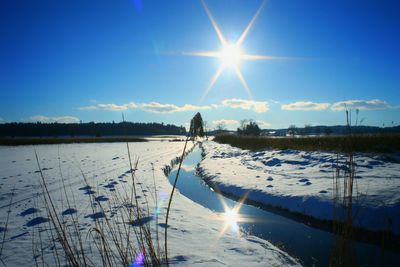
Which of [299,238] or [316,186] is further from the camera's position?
[316,186]

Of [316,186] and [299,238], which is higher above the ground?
[316,186]

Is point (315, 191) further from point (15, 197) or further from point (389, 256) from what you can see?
point (15, 197)

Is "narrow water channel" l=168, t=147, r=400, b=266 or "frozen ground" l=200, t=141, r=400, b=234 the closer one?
"narrow water channel" l=168, t=147, r=400, b=266

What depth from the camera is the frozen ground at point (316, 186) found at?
241 inches

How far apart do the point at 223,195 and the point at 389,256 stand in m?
5.64

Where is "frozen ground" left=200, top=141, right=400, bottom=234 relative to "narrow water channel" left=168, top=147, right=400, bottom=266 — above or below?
above

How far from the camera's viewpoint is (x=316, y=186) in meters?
8.68

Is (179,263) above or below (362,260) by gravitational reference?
above

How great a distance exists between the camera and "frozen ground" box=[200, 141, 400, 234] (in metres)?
6.12

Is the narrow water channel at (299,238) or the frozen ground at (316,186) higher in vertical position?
the frozen ground at (316,186)

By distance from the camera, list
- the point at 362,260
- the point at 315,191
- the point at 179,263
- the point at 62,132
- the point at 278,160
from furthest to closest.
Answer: the point at 62,132 < the point at 278,160 < the point at 315,191 < the point at 362,260 < the point at 179,263

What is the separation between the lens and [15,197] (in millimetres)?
7508

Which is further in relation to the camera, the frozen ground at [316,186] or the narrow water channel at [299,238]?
the frozen ground at [316,186]

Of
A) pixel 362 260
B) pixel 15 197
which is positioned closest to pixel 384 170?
pixel 362 260
